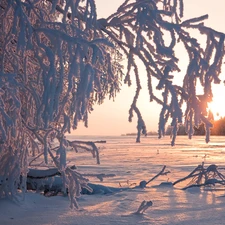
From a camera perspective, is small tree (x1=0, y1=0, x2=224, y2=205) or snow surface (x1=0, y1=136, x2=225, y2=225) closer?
small tree (x1=0, y1=0, x2=224, y2=205)

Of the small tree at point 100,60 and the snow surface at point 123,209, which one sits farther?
the snow surface at point 123,209

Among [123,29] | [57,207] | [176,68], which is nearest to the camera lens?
[176,68]

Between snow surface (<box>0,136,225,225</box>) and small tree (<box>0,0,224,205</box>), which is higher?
small tree (<box>0,0,224,205</box>)

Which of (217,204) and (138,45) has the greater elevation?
(138,45)

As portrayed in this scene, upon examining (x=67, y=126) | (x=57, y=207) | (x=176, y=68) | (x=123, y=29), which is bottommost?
(x=57, y=207)

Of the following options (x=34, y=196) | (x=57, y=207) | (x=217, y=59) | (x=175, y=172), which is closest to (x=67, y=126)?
(x=217, y=59)

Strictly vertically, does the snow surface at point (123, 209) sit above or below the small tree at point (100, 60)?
below

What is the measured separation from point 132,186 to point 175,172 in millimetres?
2024

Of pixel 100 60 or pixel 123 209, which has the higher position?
pixel 100 60

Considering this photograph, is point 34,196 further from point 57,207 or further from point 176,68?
point 176,68

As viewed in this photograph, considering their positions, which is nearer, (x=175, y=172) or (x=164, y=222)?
(x=164, y=222)

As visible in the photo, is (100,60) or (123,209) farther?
(123,209)

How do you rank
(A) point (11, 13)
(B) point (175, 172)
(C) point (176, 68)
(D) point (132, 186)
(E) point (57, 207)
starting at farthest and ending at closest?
1. (B) point (175, 172)
2. (D) point (132, 186)
3. (E) point (57, 207)
4. (A) point (11, 13)
5. (C) point (176, 68)

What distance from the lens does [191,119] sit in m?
2.97
